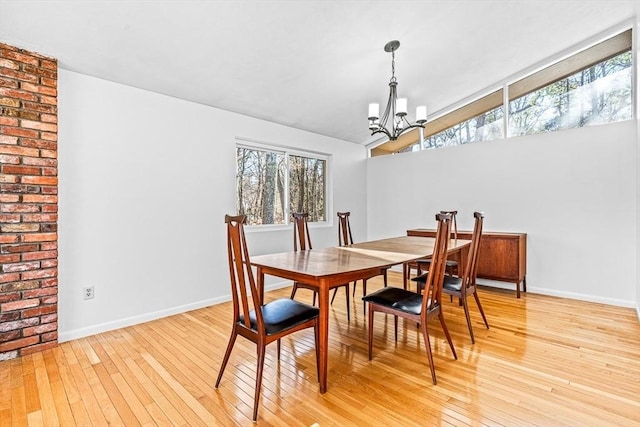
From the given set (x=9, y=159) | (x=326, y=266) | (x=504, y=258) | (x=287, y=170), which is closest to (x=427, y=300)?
(x=326, y=266)

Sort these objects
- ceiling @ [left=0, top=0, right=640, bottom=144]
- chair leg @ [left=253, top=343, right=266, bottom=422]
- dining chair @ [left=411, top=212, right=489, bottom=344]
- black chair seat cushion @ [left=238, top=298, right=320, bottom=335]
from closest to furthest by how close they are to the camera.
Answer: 1. chair leg @ [left=253, top=343, right=266, bottom=422]
2. black chair seat cushion @ [left=238, top=298, right=320, bottom=335]
3. ceiling @ [left=0, top=0, right=640, bottom=144]
4. dining chair @ [left=411, top=212, right=489, bottom=344]

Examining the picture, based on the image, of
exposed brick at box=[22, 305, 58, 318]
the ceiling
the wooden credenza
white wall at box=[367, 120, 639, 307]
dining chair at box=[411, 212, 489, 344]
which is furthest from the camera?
the wooden credenza

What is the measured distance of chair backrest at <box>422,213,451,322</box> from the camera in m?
1.97

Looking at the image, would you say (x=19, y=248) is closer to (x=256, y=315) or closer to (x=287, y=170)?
(x=256, y=315)

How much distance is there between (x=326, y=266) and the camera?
79.4 inches

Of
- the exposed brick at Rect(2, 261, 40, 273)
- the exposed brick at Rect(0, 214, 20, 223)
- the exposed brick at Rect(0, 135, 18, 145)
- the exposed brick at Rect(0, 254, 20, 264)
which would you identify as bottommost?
the exposed brick at Rect(2, 261, 40, 273)

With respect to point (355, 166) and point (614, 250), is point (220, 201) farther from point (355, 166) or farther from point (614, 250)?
point (614, 250)

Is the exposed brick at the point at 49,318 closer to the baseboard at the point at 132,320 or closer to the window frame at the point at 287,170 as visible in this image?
the baseboard at the point at 132,320

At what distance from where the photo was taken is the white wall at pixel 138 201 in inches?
104

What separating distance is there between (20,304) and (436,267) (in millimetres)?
2978

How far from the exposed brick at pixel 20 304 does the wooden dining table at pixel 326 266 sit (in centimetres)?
172

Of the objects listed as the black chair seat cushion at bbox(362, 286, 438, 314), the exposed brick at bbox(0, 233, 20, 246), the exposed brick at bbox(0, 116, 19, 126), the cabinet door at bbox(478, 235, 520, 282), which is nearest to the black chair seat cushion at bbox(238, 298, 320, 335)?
the black chair seat cushion at bbox(362, 286, 438, 314)

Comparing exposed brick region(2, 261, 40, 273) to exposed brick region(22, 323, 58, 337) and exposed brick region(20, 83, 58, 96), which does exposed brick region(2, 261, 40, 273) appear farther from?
exposed brick region(20, 83, 58, 96)

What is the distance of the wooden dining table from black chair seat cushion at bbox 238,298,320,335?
4.8 inches
